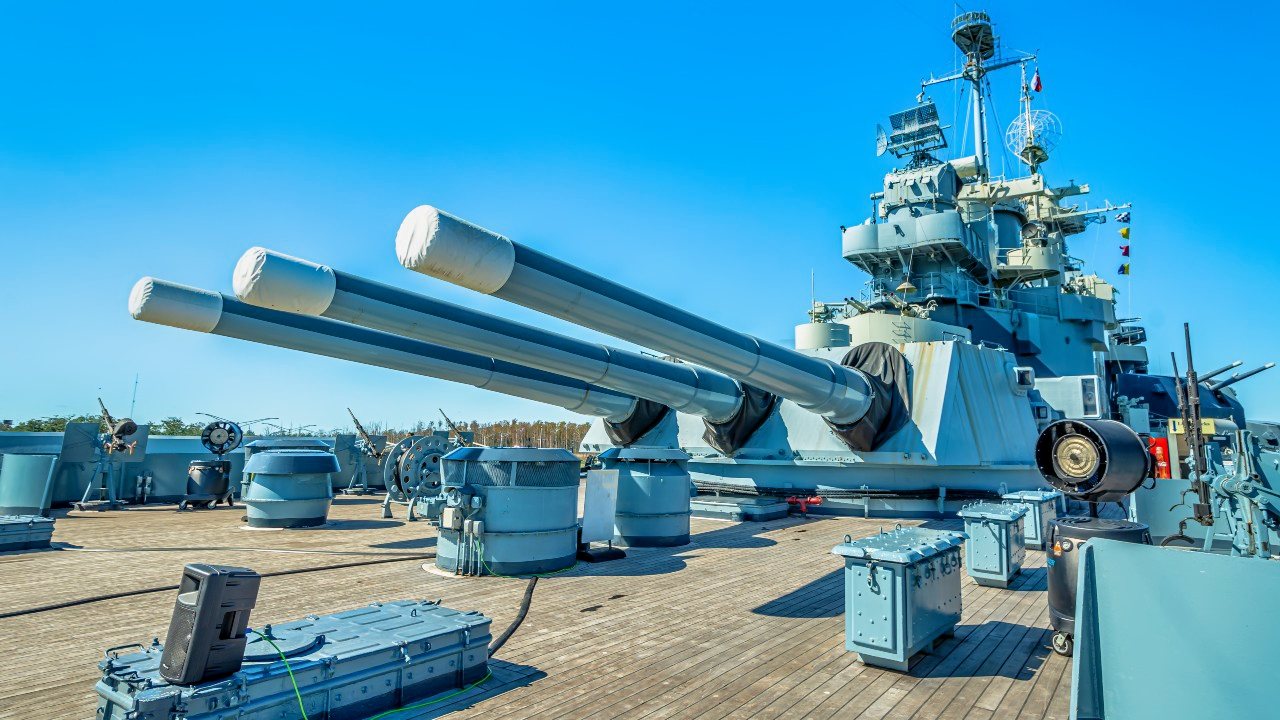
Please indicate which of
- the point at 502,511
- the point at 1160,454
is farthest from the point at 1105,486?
the point at 1160,454

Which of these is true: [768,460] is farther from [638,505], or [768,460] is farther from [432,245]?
[432,245]

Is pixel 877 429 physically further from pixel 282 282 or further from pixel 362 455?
pixel 362 455

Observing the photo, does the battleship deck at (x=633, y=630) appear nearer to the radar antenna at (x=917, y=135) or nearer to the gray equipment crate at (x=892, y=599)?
the gray equipment crate at (x=892, y=599)

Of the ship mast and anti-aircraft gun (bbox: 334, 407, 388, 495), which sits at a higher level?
the ship mast

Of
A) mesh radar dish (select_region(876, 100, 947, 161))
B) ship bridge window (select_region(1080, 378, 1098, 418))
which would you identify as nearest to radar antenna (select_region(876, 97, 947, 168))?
mesh radar dish (select_region(876, 100, 947, 161))

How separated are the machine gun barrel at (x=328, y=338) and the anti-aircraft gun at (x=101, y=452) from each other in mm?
9323

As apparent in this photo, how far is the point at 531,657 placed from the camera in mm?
4797

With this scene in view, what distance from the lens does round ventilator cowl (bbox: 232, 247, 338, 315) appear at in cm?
564

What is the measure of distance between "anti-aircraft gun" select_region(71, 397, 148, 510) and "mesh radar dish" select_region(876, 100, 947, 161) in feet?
83.3

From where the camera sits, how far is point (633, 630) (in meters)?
5.51

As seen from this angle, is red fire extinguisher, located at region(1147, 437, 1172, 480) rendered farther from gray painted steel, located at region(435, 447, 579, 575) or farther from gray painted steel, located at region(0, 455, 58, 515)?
gray painted steel, located at region(0, 455, 58, 515)

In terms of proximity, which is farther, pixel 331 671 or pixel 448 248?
pixel 448 248

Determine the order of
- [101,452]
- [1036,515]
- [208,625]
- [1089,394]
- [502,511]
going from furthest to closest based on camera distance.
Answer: [1089,394] → [101,452] → [1036,515] → [502,511] → [208,625]

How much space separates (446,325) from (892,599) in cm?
504
